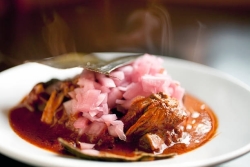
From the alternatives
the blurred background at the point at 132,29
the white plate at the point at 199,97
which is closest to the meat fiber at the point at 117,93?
the white plate at the point at 199,97

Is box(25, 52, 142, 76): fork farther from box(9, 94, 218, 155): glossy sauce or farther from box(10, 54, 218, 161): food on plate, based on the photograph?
box(9, 94, 218, 155): glossy sauce

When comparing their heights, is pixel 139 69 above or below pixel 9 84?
above

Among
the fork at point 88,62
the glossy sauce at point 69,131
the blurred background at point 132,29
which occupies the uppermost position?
the fork at point 88,62

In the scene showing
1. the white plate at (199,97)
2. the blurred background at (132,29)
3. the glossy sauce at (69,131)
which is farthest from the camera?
the blurred background at (132,29)

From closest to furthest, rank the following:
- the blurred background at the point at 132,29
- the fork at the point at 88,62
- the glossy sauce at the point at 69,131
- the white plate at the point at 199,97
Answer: the white plate at the point at 199,97 < the glossy sauce at the point at 69,131 < the fork at the point at 88,62 < the blurred background at the point at 132,29

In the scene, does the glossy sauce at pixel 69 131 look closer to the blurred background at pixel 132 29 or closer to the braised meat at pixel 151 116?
the braised meat at pixel 151 116

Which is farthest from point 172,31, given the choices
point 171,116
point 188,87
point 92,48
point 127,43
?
point 171,116

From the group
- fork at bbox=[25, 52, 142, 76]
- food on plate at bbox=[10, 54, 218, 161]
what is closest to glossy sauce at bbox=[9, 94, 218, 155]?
food on plate at bbox=[10, 54, 218, 161]

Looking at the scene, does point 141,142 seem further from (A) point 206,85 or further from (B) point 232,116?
(A) point 206,85
